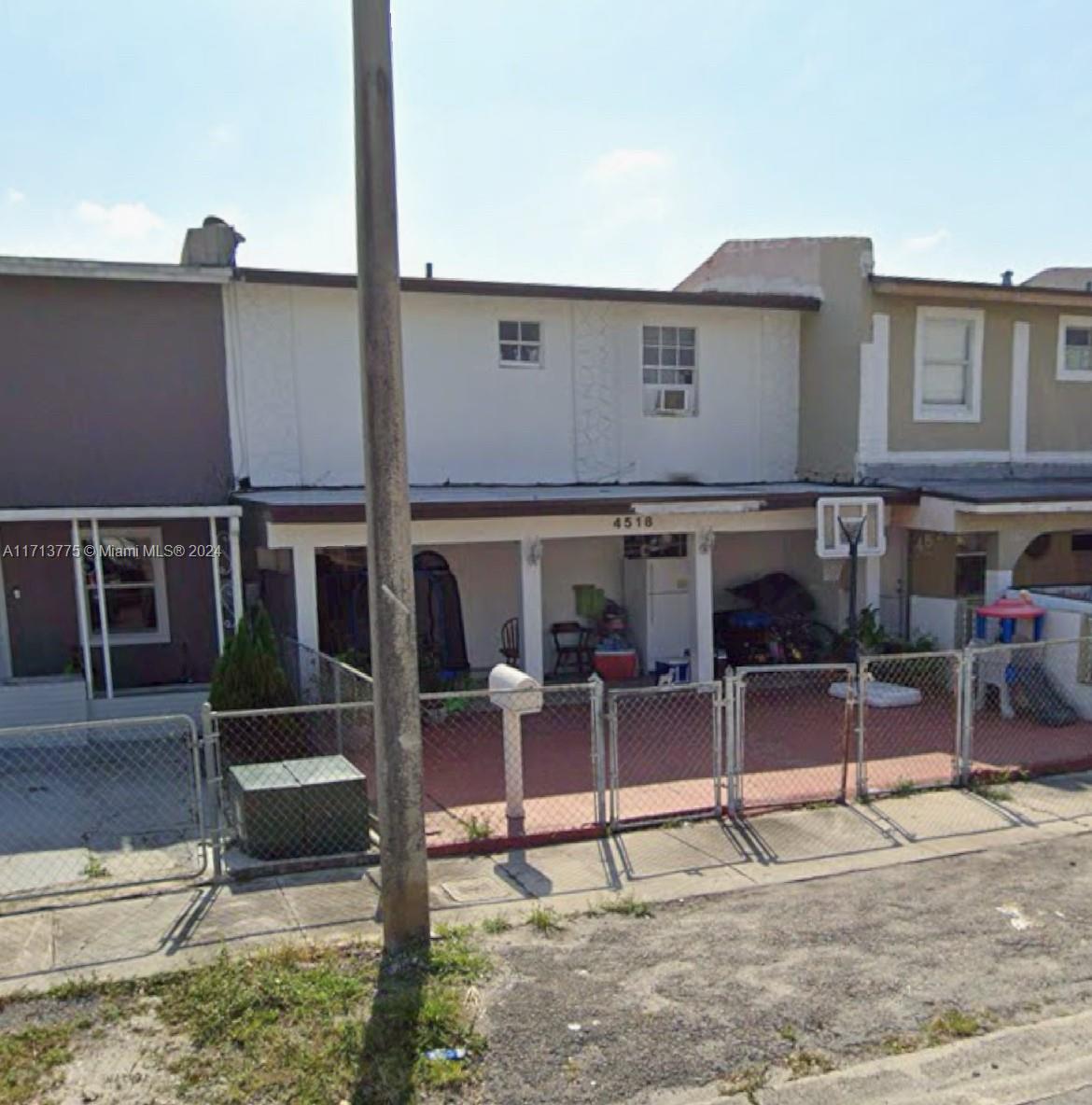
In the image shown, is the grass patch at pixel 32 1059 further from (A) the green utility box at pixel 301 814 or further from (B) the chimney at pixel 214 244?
(B) the chimney at pixel 214 244

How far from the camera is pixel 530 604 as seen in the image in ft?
40.1

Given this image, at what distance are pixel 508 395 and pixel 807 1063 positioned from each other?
10.8 m

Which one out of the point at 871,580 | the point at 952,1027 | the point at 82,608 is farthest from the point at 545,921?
the point at 871,580

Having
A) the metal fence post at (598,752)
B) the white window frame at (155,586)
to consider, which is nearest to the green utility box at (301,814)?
the metal fence post at (598,752)

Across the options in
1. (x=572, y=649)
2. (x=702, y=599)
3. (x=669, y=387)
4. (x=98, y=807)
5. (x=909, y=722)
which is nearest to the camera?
(x=98, y=807)

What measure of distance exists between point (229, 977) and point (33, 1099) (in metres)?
1.16

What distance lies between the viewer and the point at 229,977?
5.18 meters

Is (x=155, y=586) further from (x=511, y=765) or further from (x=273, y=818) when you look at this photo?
(x=511, y=765)

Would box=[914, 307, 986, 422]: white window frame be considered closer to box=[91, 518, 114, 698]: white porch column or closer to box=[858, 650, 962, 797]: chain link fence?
box=[858, 650, 962, 797]: chain link fence

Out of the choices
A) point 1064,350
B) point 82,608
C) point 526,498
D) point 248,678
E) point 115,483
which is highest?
point 1064,350

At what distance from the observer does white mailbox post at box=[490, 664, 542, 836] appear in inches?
299

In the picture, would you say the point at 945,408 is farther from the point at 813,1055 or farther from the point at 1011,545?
the point at 813,1055

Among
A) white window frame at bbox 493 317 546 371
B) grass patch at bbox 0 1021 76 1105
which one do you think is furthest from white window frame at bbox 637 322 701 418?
grass patch at bbox 0 1021 76 1105

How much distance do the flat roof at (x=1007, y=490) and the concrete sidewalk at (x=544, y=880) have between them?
5.36 metres
